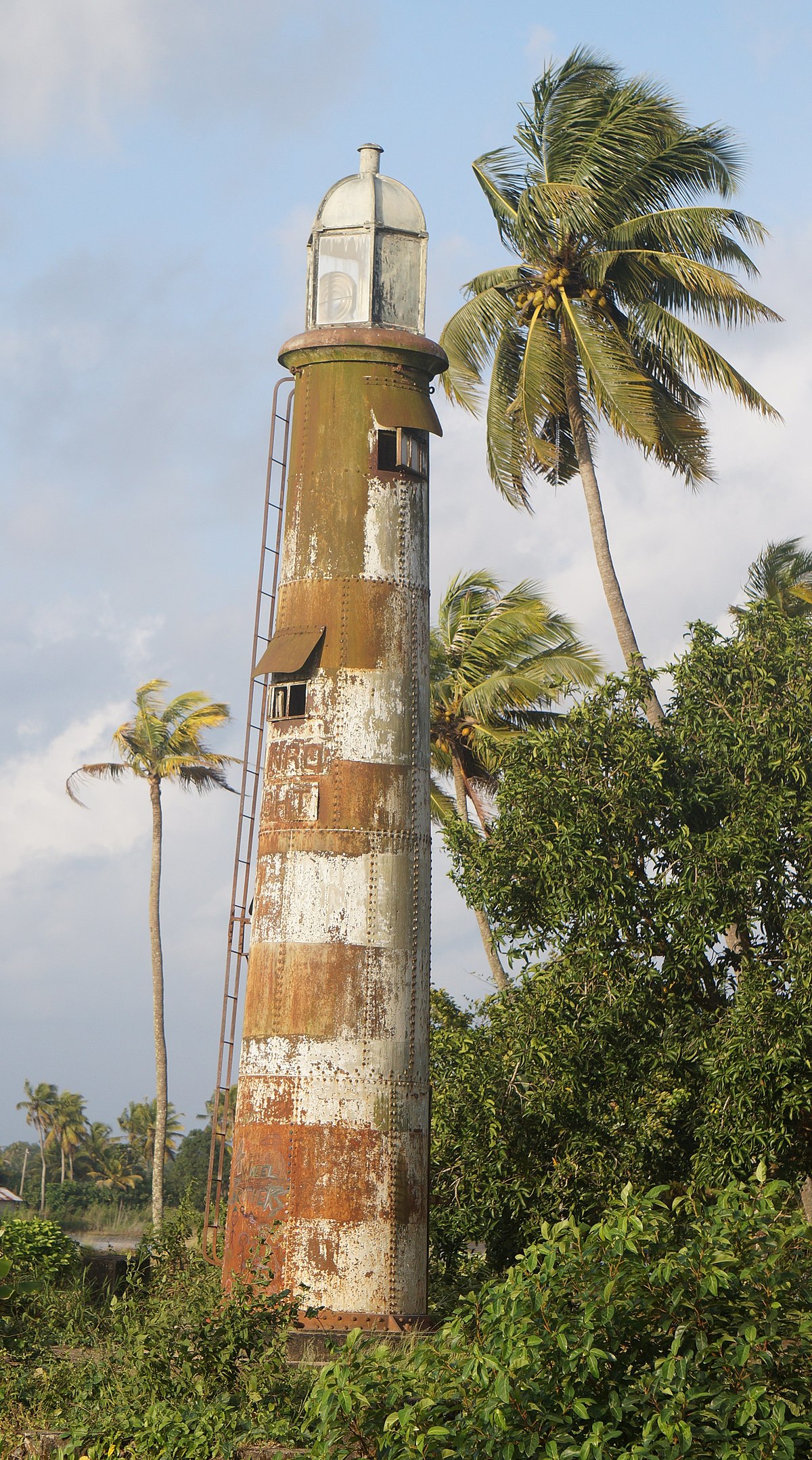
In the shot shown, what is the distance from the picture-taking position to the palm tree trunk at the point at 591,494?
2477 cm

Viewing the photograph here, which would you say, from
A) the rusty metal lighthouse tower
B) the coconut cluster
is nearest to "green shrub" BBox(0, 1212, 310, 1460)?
the rusty metal lighthouse tower

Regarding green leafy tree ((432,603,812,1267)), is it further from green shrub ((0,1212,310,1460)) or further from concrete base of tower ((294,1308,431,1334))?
green shrub ((0,1212,310,1460))

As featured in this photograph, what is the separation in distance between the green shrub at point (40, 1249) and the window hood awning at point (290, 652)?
7.74 meters

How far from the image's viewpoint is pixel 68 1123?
301ft

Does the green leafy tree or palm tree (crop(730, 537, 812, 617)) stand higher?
palm tree (crop(730, 537, 812, 617))

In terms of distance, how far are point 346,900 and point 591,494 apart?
40.2 feet

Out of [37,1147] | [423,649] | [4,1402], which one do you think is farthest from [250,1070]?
[37,1147]

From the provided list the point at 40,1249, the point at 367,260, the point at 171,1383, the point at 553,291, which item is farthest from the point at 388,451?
the point at 553,291

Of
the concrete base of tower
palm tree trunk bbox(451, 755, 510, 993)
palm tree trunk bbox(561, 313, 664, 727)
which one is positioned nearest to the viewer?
the concrete base of tower

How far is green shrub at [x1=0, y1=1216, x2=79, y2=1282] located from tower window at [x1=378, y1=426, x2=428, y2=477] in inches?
398

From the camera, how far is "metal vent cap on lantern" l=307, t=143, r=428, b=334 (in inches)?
680

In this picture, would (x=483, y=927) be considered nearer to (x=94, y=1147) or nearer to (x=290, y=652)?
(x=290, y=652)

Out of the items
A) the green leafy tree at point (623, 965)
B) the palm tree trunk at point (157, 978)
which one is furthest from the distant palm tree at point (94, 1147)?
the green leafy tree at point (623, 965)

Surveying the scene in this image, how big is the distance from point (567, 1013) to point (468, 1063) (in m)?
1.35
